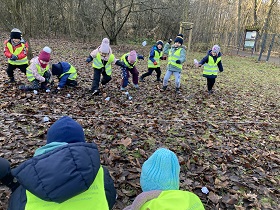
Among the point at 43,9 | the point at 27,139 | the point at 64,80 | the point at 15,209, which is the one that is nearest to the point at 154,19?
the point at 43,9

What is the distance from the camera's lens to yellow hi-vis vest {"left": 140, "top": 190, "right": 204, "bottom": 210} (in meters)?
1.72

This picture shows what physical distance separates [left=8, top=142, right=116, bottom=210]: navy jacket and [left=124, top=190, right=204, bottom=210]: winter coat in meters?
0.46

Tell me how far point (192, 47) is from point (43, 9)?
13113 millimetres

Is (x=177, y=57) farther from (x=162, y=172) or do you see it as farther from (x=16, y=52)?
(x=162, y=172)

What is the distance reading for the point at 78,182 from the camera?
1.69m

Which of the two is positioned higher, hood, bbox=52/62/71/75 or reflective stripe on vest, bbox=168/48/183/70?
reflective stripe on vest, bbox=168/48/183/70

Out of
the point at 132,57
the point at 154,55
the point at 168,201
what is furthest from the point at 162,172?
the point at 154,55

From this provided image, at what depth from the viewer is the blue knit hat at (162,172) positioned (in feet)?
6.63

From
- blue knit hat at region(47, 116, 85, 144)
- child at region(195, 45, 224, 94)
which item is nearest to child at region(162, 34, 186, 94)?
child at region(195, 45, 224, 94)

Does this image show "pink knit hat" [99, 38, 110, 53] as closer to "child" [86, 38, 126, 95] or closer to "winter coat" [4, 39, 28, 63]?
"child" [86, 38, 126, 95]

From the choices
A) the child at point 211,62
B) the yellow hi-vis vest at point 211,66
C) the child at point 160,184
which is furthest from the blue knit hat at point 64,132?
the yellow hi-vis vest at point 211,66

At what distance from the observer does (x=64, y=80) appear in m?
6.85

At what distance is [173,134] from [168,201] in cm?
310

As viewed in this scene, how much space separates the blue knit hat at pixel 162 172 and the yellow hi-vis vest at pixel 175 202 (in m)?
0.16
